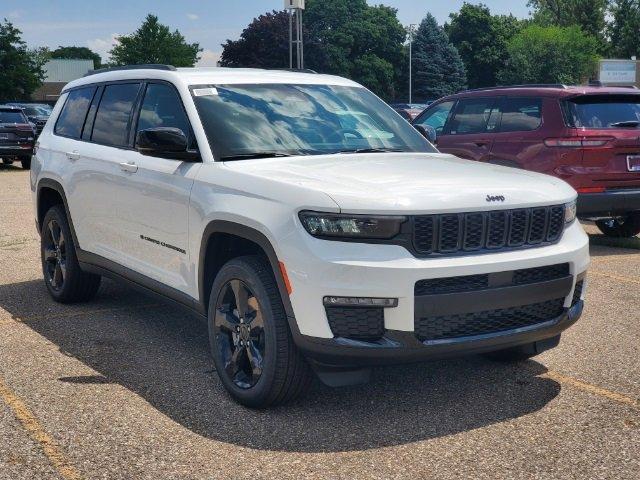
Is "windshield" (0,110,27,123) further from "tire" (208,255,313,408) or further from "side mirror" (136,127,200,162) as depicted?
"tire" (208,255,313,408)

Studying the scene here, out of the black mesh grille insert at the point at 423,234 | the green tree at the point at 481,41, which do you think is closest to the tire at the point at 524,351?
the black mesh grille insert at the point at 423,234

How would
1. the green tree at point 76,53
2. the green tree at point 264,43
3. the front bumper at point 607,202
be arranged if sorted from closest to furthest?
the front bumper at point 607,202 < the green tree at point 264,43 < the green tree at point 76,53

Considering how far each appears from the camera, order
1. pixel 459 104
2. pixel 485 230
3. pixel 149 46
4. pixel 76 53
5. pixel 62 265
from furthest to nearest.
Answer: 1. pixel 76 53
2. pixel 149 46
3. pixel 459 104
4. pixel 62 265
5. pixel 485 230

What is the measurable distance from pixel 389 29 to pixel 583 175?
105 m

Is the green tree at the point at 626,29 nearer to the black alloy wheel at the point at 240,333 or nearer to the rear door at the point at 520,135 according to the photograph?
the rear door at the point at 520,135

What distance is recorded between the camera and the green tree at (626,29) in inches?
4323

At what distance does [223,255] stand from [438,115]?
7448 millimetres

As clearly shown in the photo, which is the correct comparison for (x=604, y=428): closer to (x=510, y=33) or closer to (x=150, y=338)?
(x=150, y=338)

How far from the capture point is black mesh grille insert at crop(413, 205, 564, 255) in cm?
427

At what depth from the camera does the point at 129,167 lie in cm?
588

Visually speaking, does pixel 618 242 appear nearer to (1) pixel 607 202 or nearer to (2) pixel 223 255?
(1) pixel 607 202

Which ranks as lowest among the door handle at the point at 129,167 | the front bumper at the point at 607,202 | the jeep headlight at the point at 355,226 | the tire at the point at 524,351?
Answer: the tire at the point at 524,351

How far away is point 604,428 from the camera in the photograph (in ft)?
14.6

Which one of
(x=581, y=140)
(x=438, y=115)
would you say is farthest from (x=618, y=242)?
(x=438, y=115)
